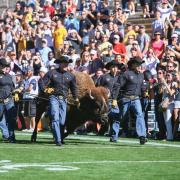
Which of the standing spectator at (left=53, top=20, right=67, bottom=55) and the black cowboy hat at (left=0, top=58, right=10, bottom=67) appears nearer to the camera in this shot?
the black cowboy hat at (left=0, top=58, right=10, bottom=67)

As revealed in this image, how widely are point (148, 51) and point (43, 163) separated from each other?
11.5m

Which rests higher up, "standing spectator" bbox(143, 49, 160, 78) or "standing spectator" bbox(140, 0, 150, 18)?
"standing spectator" bbox(140, 0, 150, 18)

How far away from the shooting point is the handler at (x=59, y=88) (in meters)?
19.7

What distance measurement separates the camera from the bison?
21.2m

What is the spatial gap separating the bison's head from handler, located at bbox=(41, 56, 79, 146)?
108cm

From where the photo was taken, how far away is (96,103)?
69.6ft

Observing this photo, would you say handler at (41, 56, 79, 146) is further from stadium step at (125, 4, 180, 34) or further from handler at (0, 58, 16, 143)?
stadium step at (125, 4, 180, 34)

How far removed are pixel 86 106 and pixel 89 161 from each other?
18.4 feet

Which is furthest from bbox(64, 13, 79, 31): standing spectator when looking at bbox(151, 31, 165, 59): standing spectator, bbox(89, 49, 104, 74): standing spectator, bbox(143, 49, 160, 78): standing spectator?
bbox(143, 49, 160, 78): standing spectator

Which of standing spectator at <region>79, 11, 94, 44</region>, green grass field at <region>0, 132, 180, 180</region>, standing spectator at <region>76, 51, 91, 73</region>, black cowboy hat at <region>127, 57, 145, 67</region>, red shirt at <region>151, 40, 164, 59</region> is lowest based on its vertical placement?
green grass field at <region>0, 132, 180, 180</region>

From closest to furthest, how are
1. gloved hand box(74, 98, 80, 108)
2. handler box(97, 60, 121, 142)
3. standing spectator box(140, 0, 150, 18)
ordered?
gloved hand box(74, 98, 80, 108)
handler box(97, 60, 121, 142)
standing spectator box(140, 0, 150, 18)

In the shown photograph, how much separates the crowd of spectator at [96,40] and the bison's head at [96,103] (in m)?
1.60

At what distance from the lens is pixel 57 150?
1814cm

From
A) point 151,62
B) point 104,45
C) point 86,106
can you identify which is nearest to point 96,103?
point 86,106
